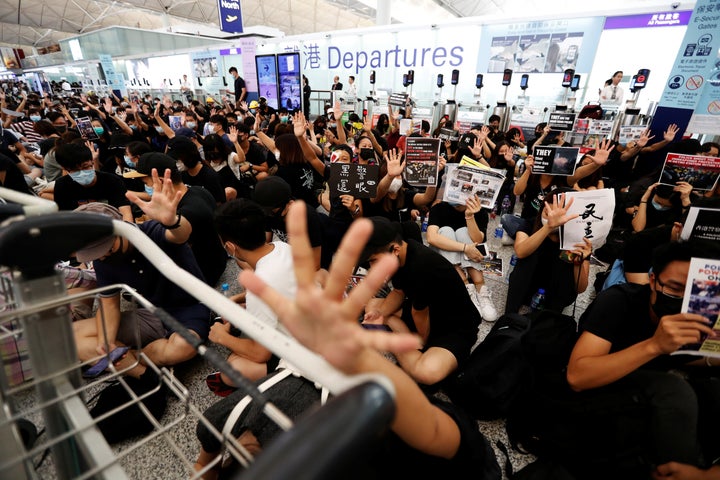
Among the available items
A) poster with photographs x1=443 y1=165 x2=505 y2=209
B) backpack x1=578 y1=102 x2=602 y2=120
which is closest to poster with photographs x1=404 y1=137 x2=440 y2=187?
poster with photographs x1=443 y1=165 x2=505 y2=209

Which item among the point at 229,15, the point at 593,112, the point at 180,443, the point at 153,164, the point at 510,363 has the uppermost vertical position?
the point at 229,15

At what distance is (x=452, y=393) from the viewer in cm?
208

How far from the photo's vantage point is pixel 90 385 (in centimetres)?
73

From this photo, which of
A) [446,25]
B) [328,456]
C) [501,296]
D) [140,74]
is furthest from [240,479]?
[140,74]

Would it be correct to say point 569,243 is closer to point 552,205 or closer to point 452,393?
point 552,205

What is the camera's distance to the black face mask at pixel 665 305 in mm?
1379

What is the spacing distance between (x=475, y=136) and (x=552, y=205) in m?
2.91

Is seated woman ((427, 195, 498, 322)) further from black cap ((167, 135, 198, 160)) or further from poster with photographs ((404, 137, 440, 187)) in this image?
black cap ((167, 135, 198, 160))

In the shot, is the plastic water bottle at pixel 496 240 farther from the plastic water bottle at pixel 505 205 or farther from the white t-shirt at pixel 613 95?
Result: the white t-shirt at pixel 613 95

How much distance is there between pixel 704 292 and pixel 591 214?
1083 millimetres

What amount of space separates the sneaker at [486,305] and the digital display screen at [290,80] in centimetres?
726

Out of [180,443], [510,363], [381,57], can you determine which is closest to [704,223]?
[510,363]

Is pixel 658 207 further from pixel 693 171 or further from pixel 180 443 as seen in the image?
pixel 180 443

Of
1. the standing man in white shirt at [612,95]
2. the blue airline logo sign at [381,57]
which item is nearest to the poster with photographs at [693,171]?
the standing man in white shirt at [612,95]
